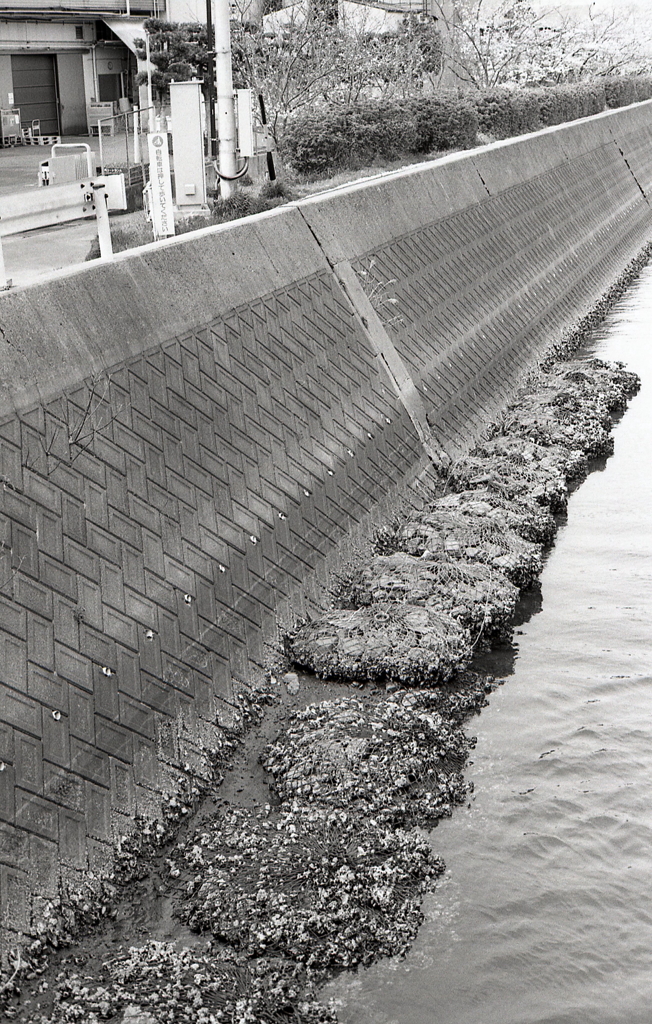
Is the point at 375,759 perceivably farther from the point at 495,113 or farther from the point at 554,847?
the point at 495,113

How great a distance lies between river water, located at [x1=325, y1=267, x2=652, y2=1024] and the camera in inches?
183

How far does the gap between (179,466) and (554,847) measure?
2.95 meters

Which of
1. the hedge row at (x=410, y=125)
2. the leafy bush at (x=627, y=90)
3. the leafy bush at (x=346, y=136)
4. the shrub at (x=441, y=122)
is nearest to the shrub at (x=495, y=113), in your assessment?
the hedge row at (x=410, y=125)

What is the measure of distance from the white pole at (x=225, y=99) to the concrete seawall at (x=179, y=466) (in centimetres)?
396

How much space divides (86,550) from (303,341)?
3608mm

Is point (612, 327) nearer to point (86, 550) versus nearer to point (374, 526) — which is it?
point (374, 526)

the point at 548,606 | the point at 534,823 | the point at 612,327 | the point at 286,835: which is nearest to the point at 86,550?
the point at 286,835

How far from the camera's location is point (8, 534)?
5.33 metres

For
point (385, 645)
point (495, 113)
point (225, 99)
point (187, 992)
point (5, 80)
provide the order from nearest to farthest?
point (187, 992)
point (385, 645)
point (225, 99)
point (495, 113)
point (5, 80)

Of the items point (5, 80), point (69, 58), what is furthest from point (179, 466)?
point (69, 58)

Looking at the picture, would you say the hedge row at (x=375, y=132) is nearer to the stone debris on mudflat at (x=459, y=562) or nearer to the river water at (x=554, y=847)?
the stone debris on mudflat at (x=459, y=562)

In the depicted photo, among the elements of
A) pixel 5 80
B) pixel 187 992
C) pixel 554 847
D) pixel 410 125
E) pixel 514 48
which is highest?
pixel 514 48

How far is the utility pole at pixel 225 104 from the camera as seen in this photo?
48.1ft

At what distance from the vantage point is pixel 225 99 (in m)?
15.0
